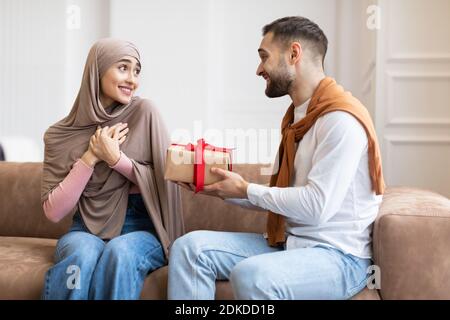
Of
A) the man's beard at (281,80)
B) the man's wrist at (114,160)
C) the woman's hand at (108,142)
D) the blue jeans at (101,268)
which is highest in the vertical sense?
the man's beard at (281,80)

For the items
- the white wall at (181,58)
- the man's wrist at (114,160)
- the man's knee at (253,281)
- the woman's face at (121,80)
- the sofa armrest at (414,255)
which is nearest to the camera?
the man's knee at (253,281)

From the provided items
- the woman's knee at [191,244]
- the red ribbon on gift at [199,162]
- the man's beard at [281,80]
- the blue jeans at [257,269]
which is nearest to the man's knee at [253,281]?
the blue jeans at [257,269]

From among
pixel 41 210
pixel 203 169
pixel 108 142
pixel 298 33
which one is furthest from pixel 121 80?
pixel 41 210

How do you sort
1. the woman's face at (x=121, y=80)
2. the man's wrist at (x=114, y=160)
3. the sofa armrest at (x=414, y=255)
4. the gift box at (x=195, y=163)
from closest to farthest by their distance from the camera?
the sofa armrest at (x=414, y=255) < the gift box at (x=195, y=163) < the man's wrist at (x=114, y=160) < the woman's face at (x=121, y=80)

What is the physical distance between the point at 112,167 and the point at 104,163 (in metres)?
0.10

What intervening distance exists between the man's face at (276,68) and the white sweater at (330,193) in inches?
7.1

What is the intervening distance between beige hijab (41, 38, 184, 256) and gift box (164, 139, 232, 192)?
0.74ft

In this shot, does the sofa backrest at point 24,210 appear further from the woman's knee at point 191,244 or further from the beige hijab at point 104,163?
the woman's knee at point 191,244

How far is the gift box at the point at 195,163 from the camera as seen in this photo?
1720 mm

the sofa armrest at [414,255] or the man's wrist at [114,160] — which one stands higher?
the man's wrist at [114,160]

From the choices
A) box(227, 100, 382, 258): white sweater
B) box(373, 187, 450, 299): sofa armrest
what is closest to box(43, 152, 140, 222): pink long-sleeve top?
box(227, 100, 382, 258): white sweater

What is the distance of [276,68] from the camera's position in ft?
5.87

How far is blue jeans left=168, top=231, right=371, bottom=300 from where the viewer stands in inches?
59.2

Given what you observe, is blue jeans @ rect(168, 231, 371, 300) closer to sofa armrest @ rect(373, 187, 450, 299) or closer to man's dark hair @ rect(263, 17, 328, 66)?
sofa armrest @ rect(373, 187, 450, 299)
